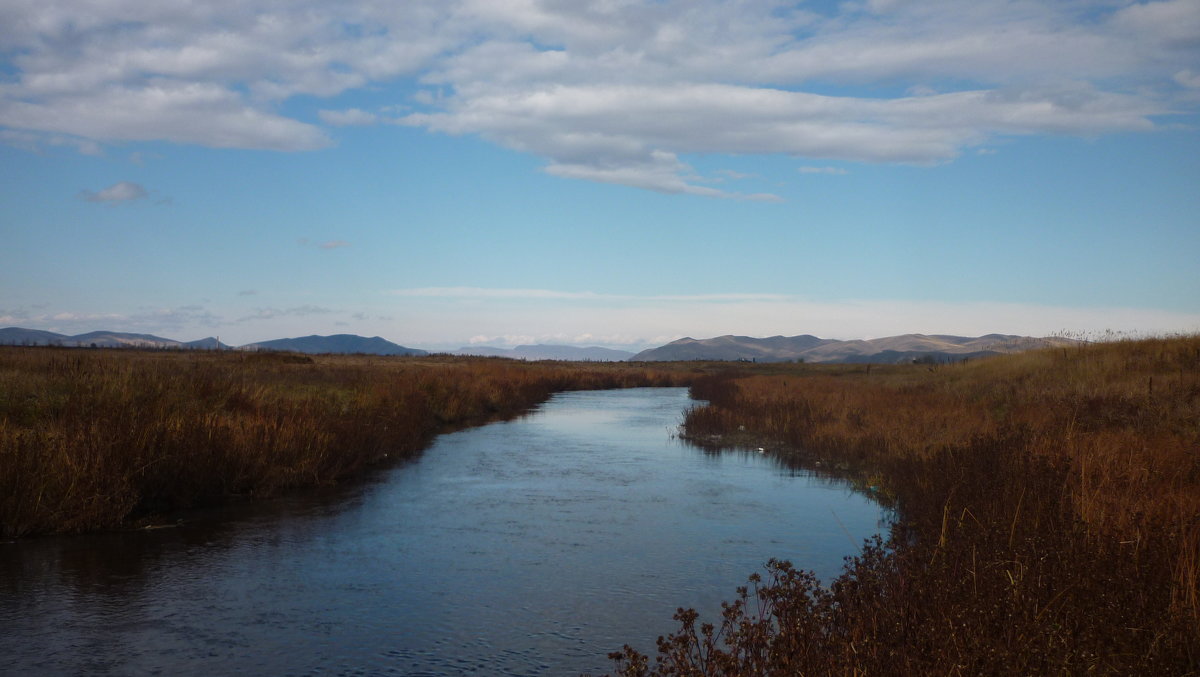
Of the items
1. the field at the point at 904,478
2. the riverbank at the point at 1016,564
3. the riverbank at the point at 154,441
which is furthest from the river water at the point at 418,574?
the riverbank at the point at 1016,564

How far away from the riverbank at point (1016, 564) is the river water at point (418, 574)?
1.25m

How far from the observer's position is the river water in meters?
6.95

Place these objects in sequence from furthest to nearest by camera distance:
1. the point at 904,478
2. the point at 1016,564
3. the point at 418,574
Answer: the point at 904,478
the point at 418,574
the point at 1016,564

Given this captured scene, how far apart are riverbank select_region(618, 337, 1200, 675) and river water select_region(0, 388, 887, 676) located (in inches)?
49.2

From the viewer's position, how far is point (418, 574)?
941cm

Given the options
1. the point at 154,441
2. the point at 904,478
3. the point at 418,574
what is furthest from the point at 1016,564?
the point at 154,441

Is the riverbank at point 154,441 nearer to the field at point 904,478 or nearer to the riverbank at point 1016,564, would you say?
the field at point 904,478

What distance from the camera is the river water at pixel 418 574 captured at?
695cm

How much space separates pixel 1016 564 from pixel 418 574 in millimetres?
6097

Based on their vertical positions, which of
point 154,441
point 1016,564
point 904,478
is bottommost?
point 904,478

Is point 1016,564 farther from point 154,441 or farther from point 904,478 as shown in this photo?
point 154,441

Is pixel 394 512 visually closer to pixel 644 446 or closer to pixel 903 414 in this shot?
pixel 644 446

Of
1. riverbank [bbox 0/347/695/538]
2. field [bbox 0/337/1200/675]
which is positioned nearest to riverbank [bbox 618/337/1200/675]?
field [bbox 0/337/1200/675]

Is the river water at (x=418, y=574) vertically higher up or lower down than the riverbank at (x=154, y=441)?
lower down
